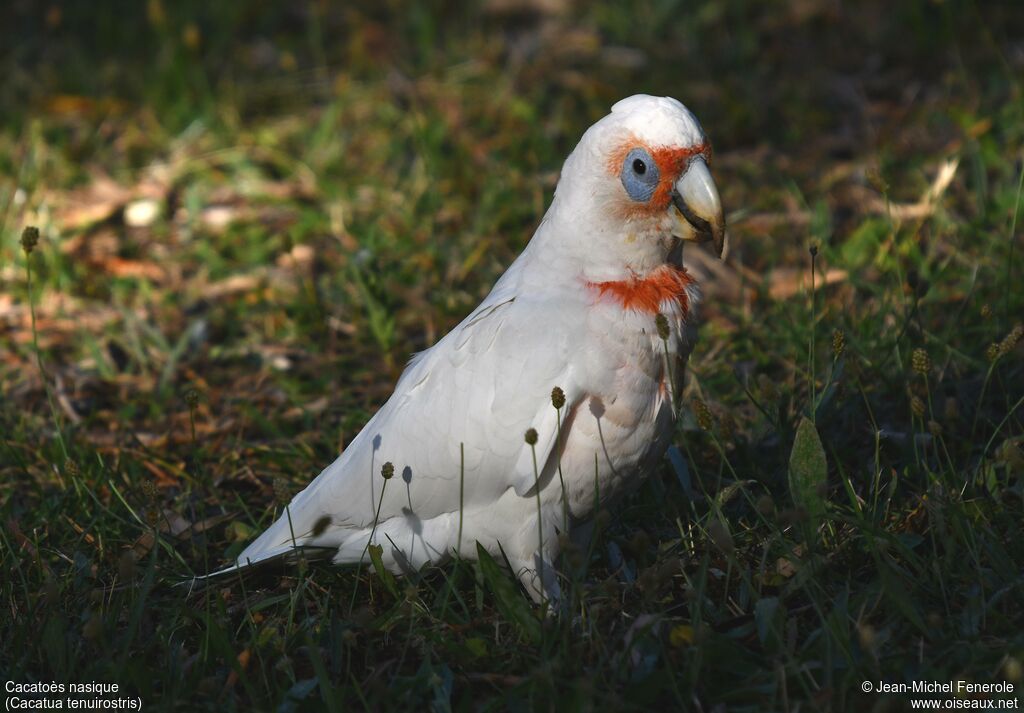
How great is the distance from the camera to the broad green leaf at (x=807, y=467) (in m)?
2.56

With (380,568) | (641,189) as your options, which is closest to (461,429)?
(380,568)

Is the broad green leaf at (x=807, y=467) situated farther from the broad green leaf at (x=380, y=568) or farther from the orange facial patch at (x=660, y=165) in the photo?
the broad green leaf at (x=380, y=568)

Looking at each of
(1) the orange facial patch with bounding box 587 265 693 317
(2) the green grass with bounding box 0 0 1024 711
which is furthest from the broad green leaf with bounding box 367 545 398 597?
(1) the orange facial patch with bounding box 587 265 693 317

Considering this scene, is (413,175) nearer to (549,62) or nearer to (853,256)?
(549,62)

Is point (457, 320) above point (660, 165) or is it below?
below

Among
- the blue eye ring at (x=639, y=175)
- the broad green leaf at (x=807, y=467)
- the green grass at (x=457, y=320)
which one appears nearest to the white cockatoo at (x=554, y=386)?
the blue eye ring at (x=639, y=175)

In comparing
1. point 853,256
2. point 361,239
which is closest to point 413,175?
point 361,239

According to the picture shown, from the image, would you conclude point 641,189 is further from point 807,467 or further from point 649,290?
point 807,467

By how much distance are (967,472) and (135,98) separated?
4.40m

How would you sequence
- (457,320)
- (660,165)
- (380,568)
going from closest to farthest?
(660,165), (380,568), (457,320)

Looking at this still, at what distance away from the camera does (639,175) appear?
2.53 metres

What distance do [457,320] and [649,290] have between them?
1483 millimetres

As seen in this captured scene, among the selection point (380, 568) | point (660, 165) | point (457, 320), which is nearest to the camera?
point (660, 165)

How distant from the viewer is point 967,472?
289 cm
